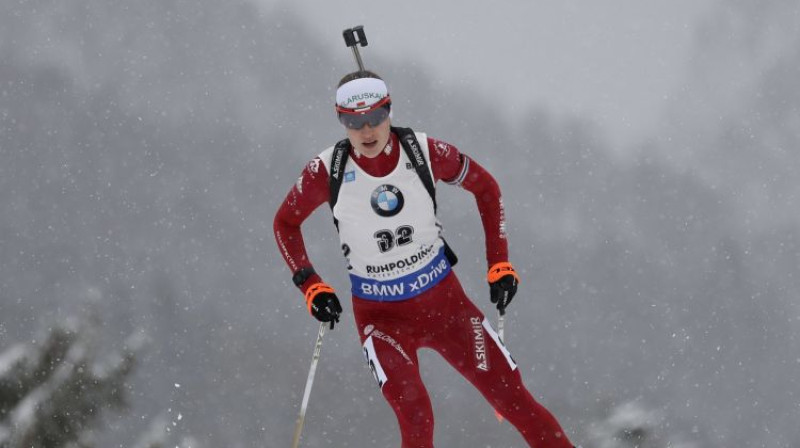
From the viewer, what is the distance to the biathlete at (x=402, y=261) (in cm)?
502

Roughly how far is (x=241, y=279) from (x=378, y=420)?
7.04 meters

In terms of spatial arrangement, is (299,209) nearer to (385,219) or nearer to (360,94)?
(385,219)

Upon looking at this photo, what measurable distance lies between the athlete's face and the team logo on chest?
0.76 feet

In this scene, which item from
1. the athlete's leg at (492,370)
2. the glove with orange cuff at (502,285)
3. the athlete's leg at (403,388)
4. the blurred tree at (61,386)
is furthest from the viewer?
the blurred tree at (61,386)

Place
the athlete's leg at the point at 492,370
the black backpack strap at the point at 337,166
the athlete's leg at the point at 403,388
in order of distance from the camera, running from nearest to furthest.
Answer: the athlete's leg at the point at 403,388 → the athlete's leg at the point at 492,370 → the black backpack strap at the point at 337,166

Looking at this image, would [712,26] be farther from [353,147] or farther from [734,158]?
[353,147]

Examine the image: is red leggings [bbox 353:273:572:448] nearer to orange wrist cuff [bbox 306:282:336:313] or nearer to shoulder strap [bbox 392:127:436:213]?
orange wrist cuff [bbox 306:282:336:313]

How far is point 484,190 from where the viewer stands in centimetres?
558

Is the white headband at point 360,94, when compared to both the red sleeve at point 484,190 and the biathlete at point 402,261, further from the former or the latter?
the red sleeve at point 484,190

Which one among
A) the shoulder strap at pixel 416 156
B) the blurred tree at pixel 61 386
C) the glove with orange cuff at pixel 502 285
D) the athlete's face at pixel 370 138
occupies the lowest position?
the blurred tree at pixel 61 386

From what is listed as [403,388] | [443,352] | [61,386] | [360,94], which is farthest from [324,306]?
[61,386]

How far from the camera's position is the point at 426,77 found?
3338 cm

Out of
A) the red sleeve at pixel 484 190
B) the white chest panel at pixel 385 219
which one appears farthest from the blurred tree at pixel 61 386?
the red sleeve at pixel 484 190

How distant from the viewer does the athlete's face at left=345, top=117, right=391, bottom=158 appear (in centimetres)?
499
